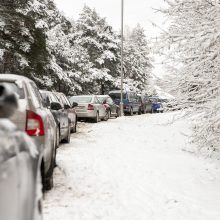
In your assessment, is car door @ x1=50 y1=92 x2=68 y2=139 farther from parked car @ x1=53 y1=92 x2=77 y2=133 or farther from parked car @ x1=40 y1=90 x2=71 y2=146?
parked car @ x1=53 y1=92 x2=77 y2=133

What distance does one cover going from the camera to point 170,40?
33.6 ft

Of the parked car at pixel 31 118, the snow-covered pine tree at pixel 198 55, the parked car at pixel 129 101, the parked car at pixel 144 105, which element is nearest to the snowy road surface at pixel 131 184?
the parked car at pixel 31 118

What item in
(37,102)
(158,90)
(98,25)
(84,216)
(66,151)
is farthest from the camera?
(98,25)

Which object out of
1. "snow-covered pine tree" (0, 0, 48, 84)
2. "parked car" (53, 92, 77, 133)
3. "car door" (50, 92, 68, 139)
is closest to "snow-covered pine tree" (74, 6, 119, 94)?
"snow-covered pine tree" (0, 0, 48, 84)

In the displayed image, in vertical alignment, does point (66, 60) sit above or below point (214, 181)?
above

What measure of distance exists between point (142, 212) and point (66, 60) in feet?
109

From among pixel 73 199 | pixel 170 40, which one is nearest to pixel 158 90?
pixel 170 40

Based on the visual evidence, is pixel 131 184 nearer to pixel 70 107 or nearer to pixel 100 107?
pixel 70 107

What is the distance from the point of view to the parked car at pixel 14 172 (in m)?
2.35

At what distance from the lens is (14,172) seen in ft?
7.98

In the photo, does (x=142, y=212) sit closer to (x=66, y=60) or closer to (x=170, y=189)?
(x=170, y=189)

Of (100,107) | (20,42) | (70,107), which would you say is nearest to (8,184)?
(70,107)

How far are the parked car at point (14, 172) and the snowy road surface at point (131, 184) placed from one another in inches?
153

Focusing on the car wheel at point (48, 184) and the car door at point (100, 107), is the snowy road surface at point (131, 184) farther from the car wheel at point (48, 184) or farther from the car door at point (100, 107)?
the car door at point (100, 107)
